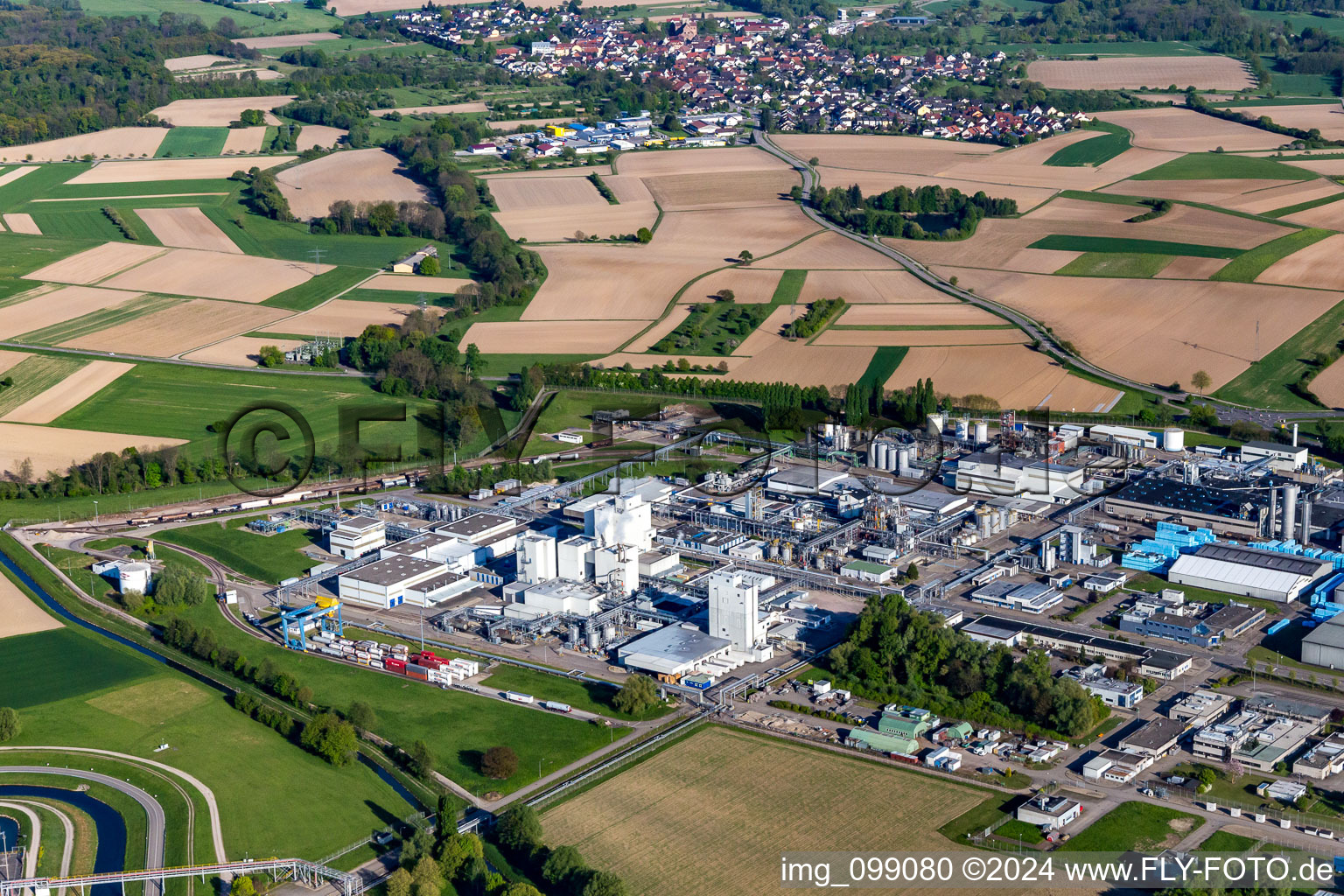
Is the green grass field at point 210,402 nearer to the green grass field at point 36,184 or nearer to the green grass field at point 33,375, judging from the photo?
the green grass field at point 33,375

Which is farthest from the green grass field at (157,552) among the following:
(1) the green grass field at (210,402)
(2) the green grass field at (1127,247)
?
(2) the green grass field at (1127,247)

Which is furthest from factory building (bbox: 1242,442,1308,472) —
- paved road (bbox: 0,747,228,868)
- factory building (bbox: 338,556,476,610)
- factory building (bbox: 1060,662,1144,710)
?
paved road (bbox: 0,747,228,868)

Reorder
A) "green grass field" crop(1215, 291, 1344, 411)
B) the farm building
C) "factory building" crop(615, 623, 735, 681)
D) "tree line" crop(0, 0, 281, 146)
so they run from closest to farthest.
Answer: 1. "factory building" crop(615, 623, 735, 681)
2. "green grass field" crop(1215, 291, 1344, 411)
3. the farm building
4. "tree line" crop(0, 0, 281, 146)

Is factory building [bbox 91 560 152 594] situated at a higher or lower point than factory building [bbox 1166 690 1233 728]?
higher

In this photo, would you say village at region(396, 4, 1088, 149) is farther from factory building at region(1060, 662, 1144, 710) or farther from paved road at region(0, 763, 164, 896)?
paved road at region(0, 763, 164, 896)

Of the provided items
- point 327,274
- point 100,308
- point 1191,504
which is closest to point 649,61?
point 327,274

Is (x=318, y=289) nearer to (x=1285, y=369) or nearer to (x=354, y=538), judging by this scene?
(x=354, y=538)

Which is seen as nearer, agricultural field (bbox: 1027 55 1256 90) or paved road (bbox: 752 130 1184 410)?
paved road (bbox: 752 130 1184 410)
